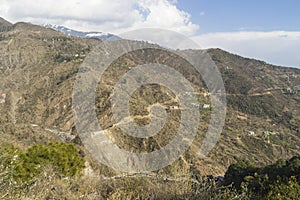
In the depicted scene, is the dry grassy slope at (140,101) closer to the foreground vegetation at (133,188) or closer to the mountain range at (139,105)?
the mountain range at (139,105)

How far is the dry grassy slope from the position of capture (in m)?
34.3

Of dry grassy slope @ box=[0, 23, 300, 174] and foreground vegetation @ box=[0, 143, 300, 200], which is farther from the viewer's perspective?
dry grassy slope @ box=[0, 23, 300, 174]

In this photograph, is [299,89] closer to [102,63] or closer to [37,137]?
[102,63]

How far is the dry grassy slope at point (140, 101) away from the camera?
112 feet

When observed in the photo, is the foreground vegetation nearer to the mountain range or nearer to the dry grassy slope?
the mountain range

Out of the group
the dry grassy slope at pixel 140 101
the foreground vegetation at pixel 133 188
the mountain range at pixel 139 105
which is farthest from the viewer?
the dry grassy slope at pixel 140 101

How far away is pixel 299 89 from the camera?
270ft

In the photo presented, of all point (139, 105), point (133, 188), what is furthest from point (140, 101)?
point (133, 188)

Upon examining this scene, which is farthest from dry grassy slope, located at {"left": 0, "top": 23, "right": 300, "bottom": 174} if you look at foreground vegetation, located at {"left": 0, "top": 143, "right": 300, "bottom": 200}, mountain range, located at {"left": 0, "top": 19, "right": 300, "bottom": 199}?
foreground vegetation, located at {"left": 0, "top": 143, "right": 300, "bottom": 200}

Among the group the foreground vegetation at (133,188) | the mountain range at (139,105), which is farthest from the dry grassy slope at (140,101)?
the foreground vegetation at (133,188)

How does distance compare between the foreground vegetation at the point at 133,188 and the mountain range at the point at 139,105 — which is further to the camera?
the mountain range at the point at 139,105

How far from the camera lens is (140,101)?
45.4m

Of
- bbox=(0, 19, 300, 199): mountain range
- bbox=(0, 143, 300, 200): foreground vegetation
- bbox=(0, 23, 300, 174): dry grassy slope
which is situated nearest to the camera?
bbox=(0, 143, 300, 200): foreground vegetation

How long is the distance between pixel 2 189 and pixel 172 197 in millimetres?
2276
